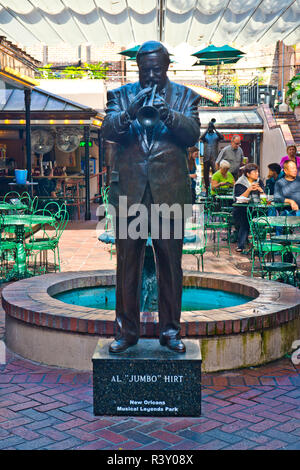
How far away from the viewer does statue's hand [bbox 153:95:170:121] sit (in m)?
3.13

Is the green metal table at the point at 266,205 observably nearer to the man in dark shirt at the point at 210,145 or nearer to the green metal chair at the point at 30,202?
the green metal chair at the point at 30,202

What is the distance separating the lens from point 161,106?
10.3ft

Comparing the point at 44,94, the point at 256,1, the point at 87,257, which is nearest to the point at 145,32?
the point at 256,1

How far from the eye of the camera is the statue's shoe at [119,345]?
3.56m

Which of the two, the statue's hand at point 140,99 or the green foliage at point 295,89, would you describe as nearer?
the statue's hand at point 140,99

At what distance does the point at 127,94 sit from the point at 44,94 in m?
13.0

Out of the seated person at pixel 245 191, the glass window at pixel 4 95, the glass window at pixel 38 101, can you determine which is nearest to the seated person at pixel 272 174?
the seated person at pixel 245 191

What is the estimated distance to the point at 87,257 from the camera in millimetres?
9578

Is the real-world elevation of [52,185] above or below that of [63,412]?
above

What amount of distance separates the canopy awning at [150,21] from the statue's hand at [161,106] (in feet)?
16.8

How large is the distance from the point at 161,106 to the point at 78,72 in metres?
29.1

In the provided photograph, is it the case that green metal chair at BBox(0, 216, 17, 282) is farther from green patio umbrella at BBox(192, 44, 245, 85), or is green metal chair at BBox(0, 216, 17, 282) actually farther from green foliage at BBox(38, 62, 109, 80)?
green foliage at BBox(38, 62, 109, 80)

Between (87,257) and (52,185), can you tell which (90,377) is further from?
(52,185)

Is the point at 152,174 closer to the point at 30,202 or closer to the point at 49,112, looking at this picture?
the point at 30,202
